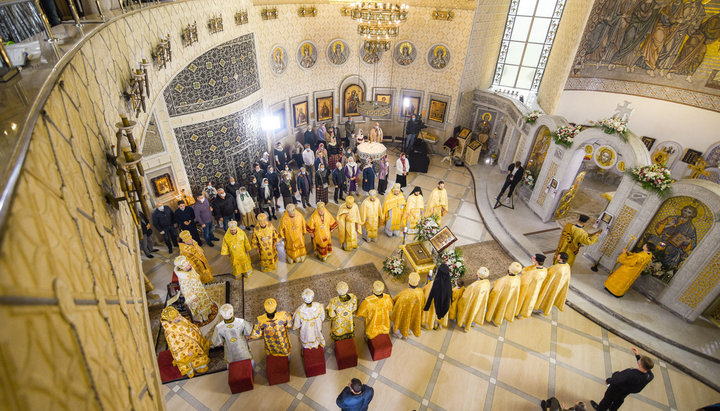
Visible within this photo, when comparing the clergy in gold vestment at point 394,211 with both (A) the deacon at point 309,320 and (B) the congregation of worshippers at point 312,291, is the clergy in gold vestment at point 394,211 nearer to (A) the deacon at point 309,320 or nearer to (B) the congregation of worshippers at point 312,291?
(B) the congregation of worshippers at point 312,291

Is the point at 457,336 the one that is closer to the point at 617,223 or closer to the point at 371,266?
the point at 371,266

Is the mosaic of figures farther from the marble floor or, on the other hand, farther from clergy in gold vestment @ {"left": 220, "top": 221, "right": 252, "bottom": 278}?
clergy in gold vestment @ {"left": 220, "top": 221, "right": 252, "bottom": 278}

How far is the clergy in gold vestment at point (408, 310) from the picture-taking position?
20.1ft

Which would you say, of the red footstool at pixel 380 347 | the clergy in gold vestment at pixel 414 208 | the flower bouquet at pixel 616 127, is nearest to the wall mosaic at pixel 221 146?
the clergy in gold vestment at pixel 414 208

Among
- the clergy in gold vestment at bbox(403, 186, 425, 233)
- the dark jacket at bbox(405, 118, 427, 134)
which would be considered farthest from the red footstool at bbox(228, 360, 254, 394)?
the dark jacket at bbox(405, 118, 427, 134)

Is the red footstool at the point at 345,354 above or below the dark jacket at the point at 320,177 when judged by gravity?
below

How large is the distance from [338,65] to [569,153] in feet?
26.7

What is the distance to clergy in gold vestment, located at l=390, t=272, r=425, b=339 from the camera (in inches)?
241

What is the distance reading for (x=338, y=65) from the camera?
12828 millimetres

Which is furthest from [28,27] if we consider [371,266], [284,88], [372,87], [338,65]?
[372,87]

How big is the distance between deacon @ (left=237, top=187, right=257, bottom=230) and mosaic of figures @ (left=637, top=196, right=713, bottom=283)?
348 inches

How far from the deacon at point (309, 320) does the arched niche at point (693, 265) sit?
6.80 m

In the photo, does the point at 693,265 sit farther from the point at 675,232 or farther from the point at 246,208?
the point at 246,208

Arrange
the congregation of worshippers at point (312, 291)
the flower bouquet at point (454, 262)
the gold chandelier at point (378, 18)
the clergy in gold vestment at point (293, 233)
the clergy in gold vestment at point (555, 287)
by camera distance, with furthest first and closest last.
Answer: the clergy in gold vestment at point (293, 233)
the gold chandelier at point (378, 18)
the flower bouquet at point (454, 262)
the clergy in gold vestment at point (555, 287)
the congregation of worshippers at point (312, 291)
